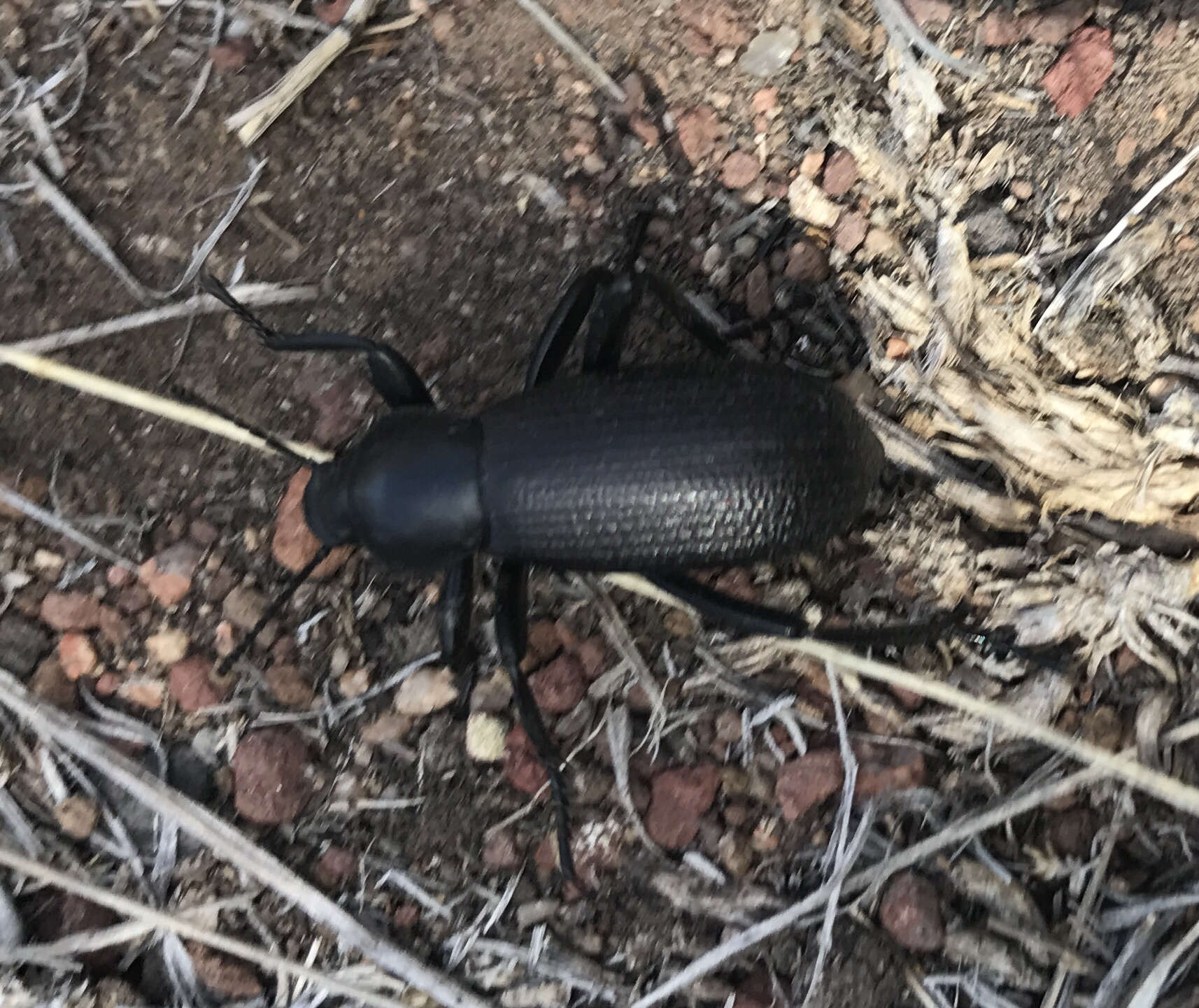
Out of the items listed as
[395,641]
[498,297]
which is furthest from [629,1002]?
[498,297]

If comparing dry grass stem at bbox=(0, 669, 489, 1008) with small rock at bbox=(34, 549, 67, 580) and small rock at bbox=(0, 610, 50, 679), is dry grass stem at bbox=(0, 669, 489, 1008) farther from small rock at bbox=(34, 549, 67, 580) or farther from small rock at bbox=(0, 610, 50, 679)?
small rock at bbox=(34, 549, 67, 580)

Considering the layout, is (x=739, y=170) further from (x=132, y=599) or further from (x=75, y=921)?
(x=75, y=921)

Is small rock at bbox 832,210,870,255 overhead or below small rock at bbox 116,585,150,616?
overhead

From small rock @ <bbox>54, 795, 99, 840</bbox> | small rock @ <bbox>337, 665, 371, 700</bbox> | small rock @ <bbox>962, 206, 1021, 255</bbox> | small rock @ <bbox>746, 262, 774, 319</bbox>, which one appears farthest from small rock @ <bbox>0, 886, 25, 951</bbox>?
small rock @ <bbox>962, 206, 1021, 255</bbox>

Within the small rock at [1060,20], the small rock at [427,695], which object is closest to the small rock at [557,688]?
the small rock at [427,695]

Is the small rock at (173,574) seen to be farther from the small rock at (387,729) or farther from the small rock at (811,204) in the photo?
the small rock at (811,204)

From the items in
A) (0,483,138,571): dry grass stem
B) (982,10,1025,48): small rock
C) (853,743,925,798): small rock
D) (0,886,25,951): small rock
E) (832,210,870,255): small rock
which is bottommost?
(0,886,25,951): small rock

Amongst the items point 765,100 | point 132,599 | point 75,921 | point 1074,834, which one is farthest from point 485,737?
point 765,100
